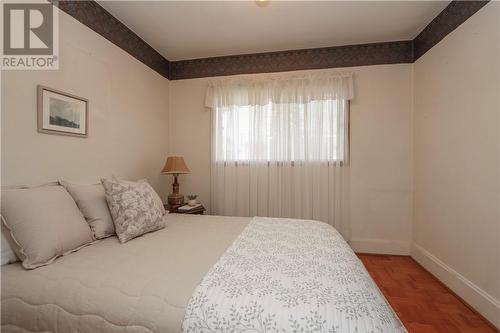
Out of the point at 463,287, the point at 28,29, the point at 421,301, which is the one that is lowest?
the point at 421,301

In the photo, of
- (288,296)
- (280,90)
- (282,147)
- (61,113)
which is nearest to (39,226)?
(61,113)

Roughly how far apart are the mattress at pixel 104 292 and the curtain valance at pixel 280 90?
2.32 metres

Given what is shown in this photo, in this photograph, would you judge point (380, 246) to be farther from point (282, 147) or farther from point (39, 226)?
point (39, 226)

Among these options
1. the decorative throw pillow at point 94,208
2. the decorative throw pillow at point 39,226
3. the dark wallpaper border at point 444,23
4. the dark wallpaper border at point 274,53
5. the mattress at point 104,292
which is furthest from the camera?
the dark wallpaper border at point 274,53

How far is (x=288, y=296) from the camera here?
3.22 ft

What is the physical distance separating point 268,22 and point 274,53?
700mm

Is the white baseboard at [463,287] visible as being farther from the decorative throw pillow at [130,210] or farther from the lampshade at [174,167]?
the lampshade at [174,167]

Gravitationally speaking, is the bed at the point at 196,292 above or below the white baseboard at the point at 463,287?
above

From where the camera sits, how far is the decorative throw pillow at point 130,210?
1.69m

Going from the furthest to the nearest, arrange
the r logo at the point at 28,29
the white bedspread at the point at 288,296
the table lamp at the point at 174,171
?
the table lamp at the point at 174,171, the r logo at the point at 28,29, the white bedspread at the point at 288,296

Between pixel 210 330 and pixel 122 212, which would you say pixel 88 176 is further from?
pixel 210 330

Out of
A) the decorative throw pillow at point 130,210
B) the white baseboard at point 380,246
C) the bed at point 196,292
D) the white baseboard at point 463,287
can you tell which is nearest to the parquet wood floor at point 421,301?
the white baseboard at point 463,287

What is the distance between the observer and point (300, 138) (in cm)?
315

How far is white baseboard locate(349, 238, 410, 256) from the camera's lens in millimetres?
2996
